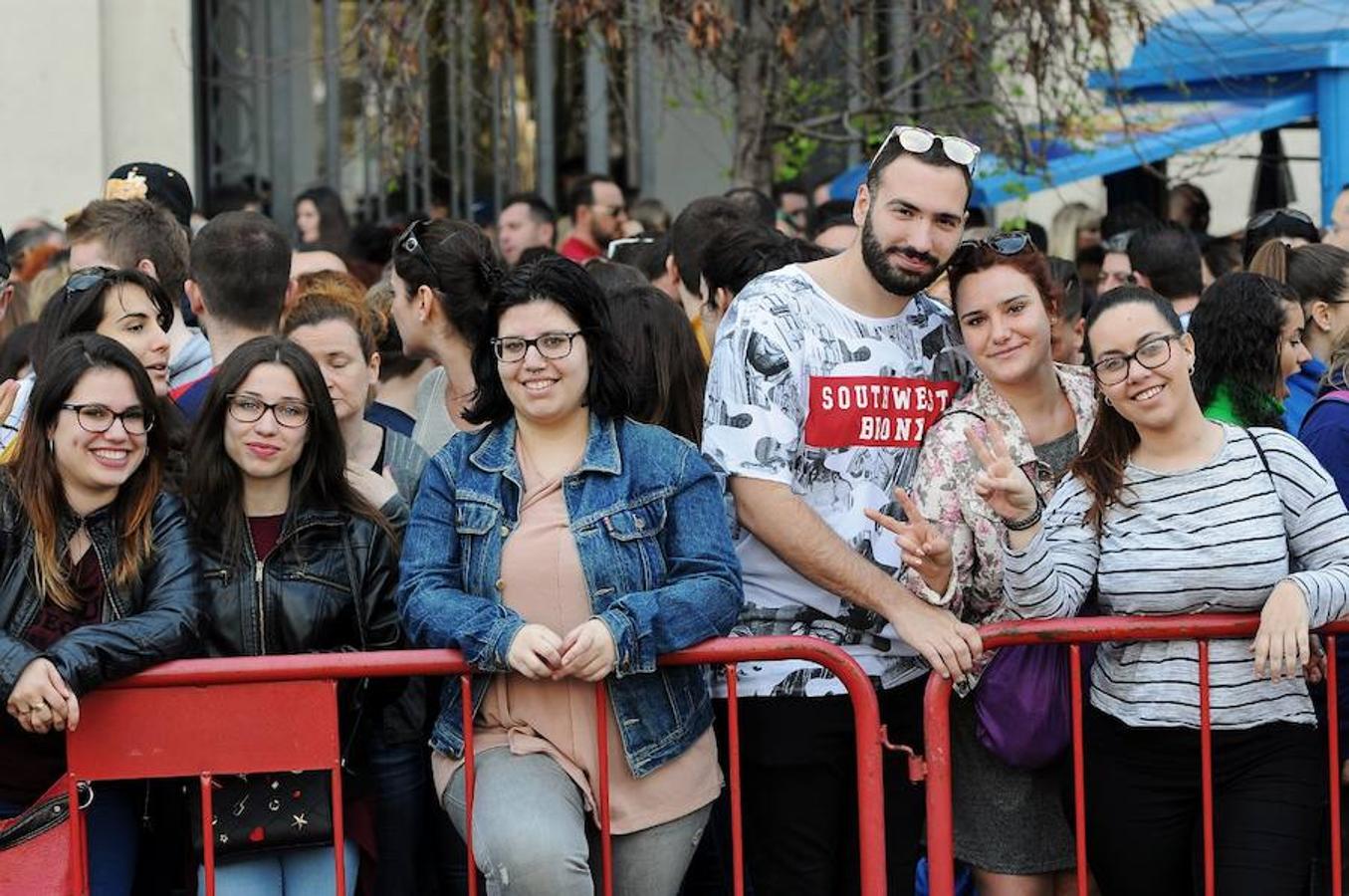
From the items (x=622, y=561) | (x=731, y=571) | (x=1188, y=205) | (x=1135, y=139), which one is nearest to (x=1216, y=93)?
(x=1188, y=205)

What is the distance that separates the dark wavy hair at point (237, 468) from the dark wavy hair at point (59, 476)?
97mm

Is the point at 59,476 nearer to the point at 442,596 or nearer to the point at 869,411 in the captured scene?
the point at 442,596

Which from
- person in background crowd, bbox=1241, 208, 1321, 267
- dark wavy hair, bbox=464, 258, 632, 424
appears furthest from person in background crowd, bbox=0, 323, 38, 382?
person in background crowd, bbox=1241, 208, 1321, 267

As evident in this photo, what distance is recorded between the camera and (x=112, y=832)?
4.50 meters

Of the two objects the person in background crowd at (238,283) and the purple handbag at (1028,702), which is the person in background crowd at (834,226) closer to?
the person in background crowd at (238,283)

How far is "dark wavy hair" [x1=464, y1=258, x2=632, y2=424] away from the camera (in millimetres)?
4578

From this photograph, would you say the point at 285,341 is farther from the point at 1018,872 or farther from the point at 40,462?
the point at 1018,872

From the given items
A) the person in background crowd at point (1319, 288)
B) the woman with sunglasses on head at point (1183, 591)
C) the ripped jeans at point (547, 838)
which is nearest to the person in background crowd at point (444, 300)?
the ripped jeans at point (547, 838)

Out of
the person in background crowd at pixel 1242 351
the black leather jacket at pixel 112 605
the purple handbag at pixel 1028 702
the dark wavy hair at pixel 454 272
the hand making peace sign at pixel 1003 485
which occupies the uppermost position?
the dark wavy hair at pixel 454 272

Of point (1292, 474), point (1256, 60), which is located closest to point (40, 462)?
point (1292, 474)

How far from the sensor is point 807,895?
15.2ft

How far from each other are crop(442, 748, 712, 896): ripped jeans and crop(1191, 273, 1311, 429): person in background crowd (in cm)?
200

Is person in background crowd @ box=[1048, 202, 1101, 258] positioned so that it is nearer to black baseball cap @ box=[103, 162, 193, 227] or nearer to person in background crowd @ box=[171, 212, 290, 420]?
black baseball cap @ box=[103, 162, 193, 227]

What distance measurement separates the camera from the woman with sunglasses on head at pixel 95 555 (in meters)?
4.36
